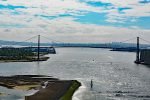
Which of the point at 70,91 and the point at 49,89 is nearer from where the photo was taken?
the point at 70,91

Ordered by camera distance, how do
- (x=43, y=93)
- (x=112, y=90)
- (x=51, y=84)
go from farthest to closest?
(x=51, y=84)
(x=112, y=90)
(x=43, y=93)

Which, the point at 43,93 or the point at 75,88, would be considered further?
the point at 75,88

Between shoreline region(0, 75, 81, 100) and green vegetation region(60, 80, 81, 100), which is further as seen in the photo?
shoreline region(0, 75, 81, 100)

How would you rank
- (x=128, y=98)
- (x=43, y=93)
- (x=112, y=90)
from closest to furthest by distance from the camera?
(x=128, y=98), (x=43, y=93), (x=112, y=90)

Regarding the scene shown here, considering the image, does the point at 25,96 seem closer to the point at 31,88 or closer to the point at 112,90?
the point at 31,88

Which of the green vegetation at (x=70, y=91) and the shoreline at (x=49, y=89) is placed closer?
the green vegetation at (x=70, y=91)

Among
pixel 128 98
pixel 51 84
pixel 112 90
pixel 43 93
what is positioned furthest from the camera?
pixel 51 84

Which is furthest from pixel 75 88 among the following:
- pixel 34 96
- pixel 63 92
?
pixel 34 96

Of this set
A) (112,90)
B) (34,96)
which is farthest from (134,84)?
(34,96)

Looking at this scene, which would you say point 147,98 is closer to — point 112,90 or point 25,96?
point 112,90
